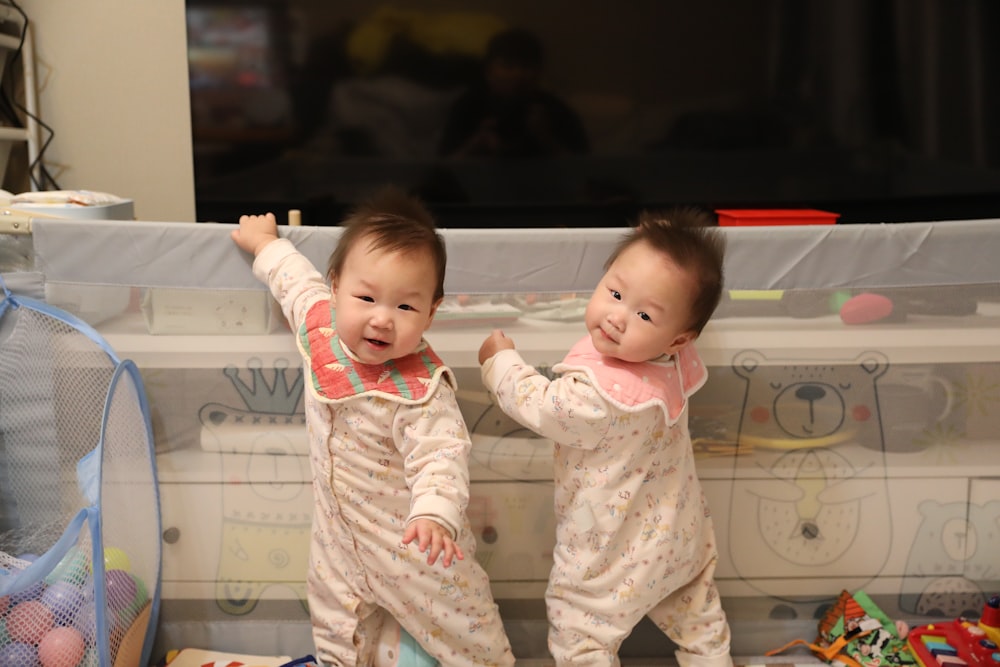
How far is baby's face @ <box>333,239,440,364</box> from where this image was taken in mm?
861

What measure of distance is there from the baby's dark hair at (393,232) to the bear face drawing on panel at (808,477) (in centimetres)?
41

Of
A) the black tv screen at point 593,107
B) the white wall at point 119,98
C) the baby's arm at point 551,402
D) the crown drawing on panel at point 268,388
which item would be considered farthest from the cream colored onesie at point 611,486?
the white wall at point 119,98

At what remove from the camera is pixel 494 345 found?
3.26ft

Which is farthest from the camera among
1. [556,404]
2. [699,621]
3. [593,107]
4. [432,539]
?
[593,107]

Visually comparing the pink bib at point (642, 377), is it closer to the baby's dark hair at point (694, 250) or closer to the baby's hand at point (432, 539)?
the baby's dark hair at point (694, 250)

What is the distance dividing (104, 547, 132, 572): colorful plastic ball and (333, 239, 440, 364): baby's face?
37cm

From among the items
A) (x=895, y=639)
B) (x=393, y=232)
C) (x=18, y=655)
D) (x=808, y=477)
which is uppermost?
(x=393, y=232)

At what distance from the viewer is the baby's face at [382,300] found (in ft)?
2.82

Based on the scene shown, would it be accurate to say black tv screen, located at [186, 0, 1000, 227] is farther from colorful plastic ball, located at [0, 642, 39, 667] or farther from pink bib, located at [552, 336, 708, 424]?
colorful plastic ball, located at [0, 642, 39, 667]

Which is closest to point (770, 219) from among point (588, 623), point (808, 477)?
point (808, 477)

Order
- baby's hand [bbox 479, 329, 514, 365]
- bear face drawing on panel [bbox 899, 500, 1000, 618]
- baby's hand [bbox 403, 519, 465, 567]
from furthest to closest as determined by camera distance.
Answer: bear face drawing on panel [bbox 899, 500, 1000, 618] → baby's hand [bbox 479, 329, 514, 365] → baby's hand [bbox 403, 519, 465, 567]

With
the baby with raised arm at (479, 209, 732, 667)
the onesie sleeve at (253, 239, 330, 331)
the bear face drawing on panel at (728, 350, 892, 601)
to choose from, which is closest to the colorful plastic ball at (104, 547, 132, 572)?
the onesie sleeve at (253, 239, 330, 331)

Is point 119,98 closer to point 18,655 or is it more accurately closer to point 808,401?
point 18,655

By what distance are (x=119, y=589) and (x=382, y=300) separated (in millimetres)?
459
